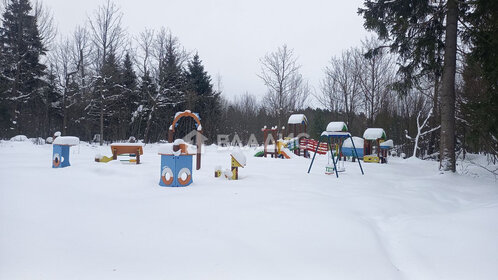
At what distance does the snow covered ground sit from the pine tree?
67.2 feet

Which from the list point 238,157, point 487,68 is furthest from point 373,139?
point 238,157

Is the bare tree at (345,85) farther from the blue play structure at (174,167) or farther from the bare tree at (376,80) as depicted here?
the blue play structure at (174,167)

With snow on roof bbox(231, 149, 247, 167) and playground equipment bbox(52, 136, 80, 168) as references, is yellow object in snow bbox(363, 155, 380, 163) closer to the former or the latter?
snow on roof bbox(231, 149, 247, 167)

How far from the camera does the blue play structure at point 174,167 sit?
5.86 meters

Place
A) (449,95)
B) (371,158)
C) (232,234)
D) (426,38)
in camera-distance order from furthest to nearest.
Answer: (371,158)
(426,38)
(449,95)
(232,234)

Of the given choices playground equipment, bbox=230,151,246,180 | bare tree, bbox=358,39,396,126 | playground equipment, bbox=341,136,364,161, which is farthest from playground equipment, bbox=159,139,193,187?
bare tree, bbox=358,39,396,126

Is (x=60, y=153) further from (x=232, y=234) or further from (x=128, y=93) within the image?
(x=128, y=93)

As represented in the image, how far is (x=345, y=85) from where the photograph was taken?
22953mm

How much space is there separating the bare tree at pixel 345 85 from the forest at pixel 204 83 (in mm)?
90

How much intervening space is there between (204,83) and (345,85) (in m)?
14.9

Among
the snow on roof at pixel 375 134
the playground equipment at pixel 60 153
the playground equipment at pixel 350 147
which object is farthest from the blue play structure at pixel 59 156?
the snow on roof at pixel 375 134

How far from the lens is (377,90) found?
66.7ft

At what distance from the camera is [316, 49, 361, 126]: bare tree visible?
73.0 ft

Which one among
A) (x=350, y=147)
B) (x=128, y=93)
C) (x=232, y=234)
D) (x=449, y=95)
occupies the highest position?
(x=128, y=93)
